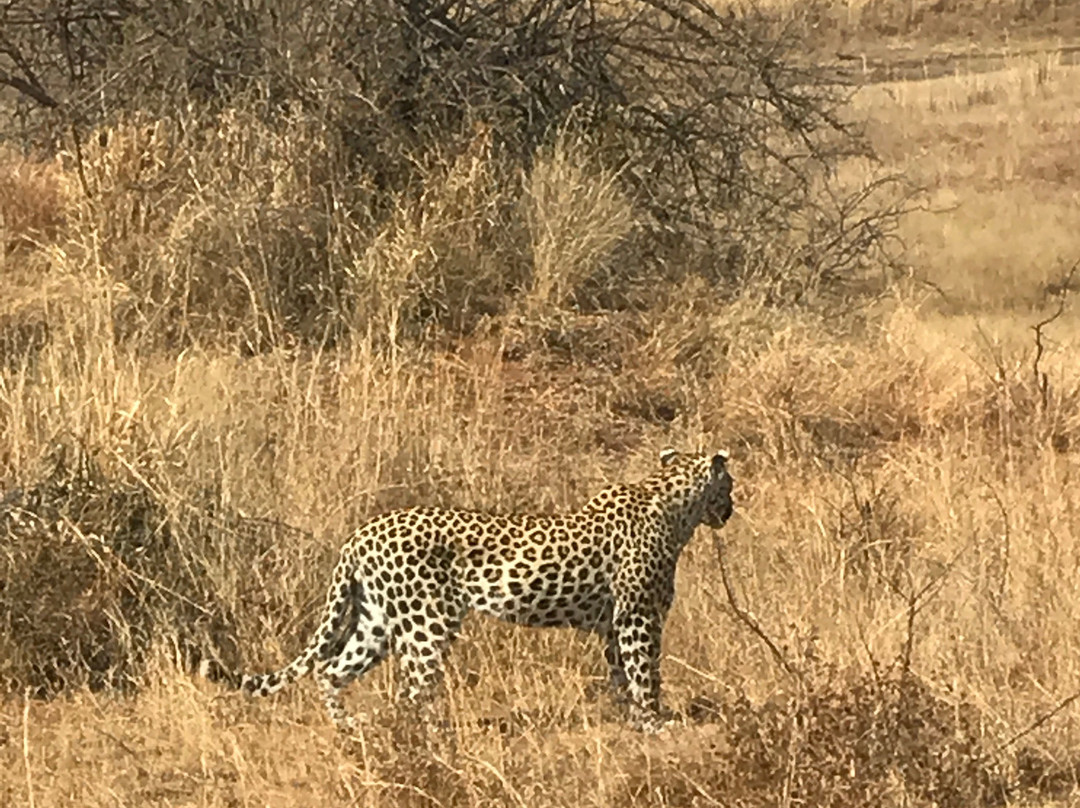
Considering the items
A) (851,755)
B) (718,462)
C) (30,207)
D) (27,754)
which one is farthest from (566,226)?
(851,755)

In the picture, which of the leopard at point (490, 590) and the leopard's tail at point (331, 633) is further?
the leopard's tail at point (331, 633)

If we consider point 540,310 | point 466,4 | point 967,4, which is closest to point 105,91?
point 466,4

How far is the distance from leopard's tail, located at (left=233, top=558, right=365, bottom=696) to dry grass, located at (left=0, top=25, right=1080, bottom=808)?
0.12 meters

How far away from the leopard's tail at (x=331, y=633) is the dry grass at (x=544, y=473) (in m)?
0.12

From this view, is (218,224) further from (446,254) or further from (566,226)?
(566,226)

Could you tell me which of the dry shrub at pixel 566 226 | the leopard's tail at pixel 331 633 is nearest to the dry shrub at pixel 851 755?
the leopard's tail at pixel 331 633

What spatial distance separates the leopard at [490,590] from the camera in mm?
5820

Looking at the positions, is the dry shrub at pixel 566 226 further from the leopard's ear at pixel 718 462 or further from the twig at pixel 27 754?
the twig at pixel 27 754

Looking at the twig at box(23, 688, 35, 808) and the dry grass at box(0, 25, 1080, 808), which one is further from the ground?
the dry grass at box(0, 25, 1080, 808)

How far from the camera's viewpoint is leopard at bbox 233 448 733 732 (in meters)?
5.82

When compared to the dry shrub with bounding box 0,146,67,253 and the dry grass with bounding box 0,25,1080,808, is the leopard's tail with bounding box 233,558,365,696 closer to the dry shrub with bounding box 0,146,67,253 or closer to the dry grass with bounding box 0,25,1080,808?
the dry grass with bounding box 0,25,1080,808

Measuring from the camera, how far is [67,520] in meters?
6.47

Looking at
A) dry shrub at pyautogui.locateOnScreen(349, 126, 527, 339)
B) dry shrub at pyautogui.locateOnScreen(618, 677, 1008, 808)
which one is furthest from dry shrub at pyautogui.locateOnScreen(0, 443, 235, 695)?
dry shrub at pyautogui.locateOnScreen(349, 126, 527, 339)

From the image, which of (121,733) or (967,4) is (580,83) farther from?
(967,4)
